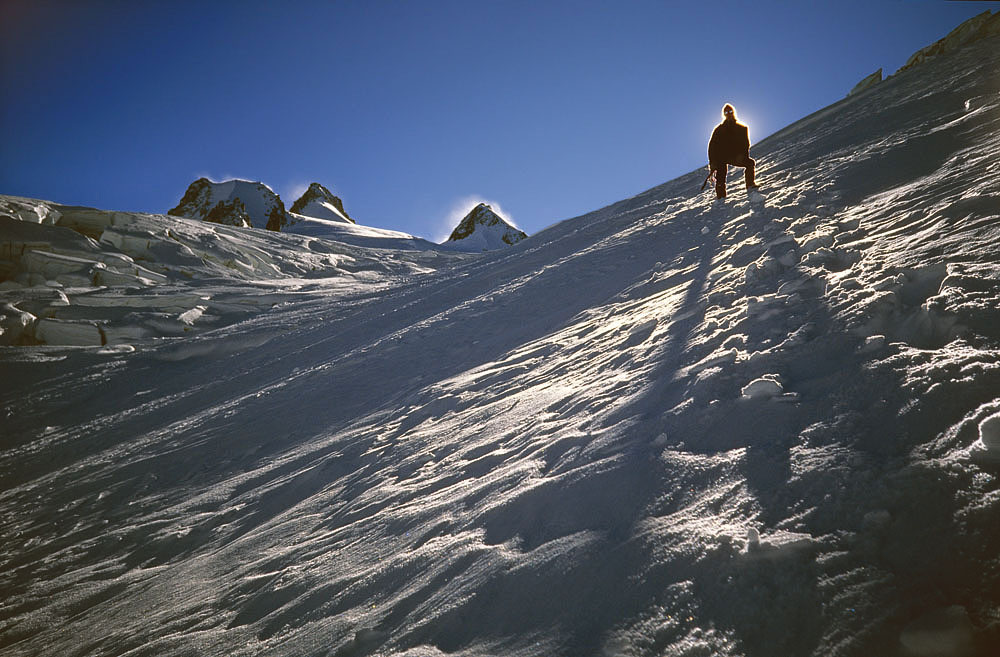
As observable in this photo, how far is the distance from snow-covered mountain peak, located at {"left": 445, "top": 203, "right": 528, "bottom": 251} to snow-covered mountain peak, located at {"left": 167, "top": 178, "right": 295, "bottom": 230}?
22.3 metres

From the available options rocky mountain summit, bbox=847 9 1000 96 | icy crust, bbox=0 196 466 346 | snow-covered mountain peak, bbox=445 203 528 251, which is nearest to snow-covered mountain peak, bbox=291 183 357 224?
snow-covered mountain peak, bbox=445 203 528 251

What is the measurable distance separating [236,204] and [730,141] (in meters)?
63.0

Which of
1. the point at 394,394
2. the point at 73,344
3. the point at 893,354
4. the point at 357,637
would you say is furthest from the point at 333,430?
the point at 73,344

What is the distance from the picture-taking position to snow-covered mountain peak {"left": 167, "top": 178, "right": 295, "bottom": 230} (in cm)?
5347

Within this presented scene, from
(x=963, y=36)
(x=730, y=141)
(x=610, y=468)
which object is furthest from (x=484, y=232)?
(x=610, y=468)

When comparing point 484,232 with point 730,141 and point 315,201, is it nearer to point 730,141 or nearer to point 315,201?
point 315,201

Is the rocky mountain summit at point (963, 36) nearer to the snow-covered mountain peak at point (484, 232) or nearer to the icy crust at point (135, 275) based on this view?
the icy crust at point (135, 275)

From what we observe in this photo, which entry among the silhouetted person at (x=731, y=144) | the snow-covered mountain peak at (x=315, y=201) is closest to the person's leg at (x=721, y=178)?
the silhouetted person at (x=731, y=144)

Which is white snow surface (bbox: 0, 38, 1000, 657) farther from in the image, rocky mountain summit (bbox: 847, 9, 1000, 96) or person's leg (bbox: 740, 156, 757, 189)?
rocky mountain summit (bbox: 847, 9, 1000, 96)

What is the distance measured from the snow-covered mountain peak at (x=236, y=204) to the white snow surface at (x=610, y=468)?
5175cm

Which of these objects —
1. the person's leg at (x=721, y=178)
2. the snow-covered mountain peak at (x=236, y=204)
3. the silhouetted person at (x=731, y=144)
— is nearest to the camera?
the silhouetted person at (x=731, y=144)

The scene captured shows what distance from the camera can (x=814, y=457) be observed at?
1813 mm

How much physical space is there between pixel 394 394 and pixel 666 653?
4653 millimetres

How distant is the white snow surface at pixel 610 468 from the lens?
1429mm
